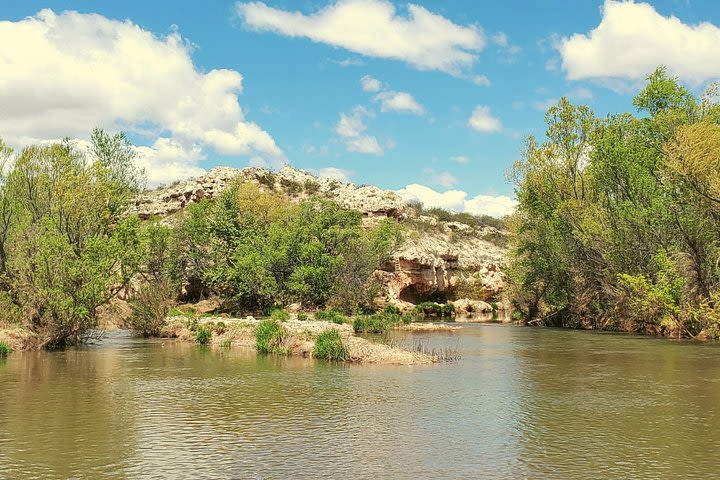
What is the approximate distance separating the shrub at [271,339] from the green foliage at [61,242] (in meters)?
7.90

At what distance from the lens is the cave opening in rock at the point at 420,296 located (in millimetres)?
73688

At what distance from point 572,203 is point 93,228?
113 ft

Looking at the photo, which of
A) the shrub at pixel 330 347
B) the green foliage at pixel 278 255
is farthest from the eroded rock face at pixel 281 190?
the shrub at pixel 330 347

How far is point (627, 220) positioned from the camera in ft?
154

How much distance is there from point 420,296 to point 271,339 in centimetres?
4534

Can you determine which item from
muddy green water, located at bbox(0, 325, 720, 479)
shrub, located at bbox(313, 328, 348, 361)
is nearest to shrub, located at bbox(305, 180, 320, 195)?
shrub, located at bbox(313, 328, 348, 361)

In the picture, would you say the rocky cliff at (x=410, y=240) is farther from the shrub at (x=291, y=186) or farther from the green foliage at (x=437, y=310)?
the green foliage at (x=437, y=310)

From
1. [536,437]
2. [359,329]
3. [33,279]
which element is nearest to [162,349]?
[33,279]

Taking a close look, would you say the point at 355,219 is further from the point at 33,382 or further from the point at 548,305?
the point at 33,382

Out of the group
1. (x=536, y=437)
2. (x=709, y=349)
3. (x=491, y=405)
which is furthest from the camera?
(x=709, y=349)

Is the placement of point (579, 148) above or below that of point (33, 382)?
above

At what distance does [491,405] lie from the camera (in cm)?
1841

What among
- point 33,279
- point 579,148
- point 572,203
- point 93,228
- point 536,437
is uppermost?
point 579,148

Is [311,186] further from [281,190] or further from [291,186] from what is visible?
[281,190]
